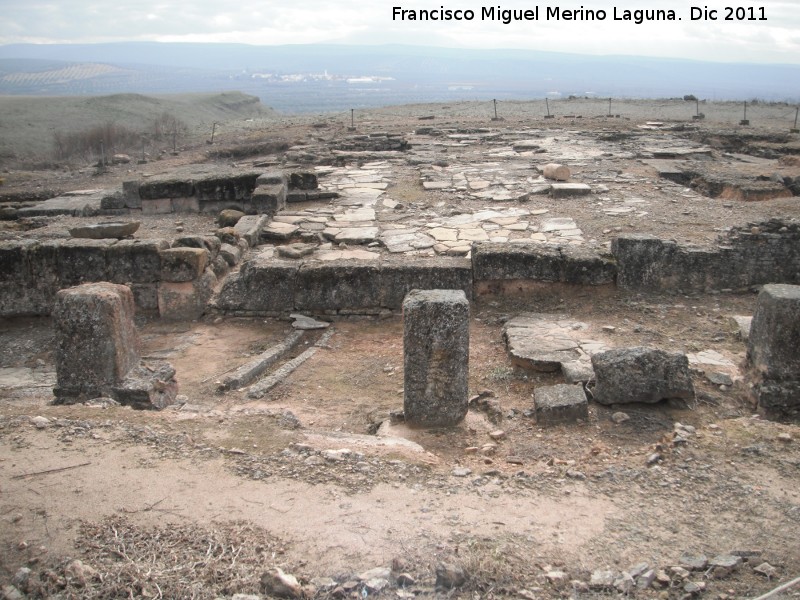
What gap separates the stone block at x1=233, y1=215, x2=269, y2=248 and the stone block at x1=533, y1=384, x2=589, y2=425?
5.33 metres

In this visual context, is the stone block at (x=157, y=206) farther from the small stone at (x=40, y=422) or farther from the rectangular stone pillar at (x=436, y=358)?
the rectangular stone pillar at (x=436, y=358)

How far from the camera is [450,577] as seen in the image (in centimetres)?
315

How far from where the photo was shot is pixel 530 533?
3.54 metres

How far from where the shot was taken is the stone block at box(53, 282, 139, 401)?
18.0ft

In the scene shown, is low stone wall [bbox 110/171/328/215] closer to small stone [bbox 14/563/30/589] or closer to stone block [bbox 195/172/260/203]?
stone block [bbox 195/172/260/203]

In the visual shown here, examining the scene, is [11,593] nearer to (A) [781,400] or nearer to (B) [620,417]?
(B) [620,417]

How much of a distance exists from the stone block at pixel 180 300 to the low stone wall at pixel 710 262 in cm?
463

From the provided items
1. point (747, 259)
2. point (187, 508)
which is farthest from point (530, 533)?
point (747, 259)

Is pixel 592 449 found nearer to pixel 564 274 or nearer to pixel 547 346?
pixel 547 346

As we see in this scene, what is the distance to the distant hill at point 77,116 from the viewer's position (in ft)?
89.9

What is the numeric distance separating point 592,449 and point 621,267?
340 centimetres

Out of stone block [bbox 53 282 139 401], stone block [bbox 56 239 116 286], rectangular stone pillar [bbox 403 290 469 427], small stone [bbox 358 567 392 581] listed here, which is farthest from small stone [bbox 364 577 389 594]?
stone block [bbox 56 239 116 286]

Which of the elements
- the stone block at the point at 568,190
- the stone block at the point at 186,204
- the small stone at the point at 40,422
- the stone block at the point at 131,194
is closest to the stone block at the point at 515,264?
the stone block at the point at 568,190

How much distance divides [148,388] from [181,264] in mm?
2354
